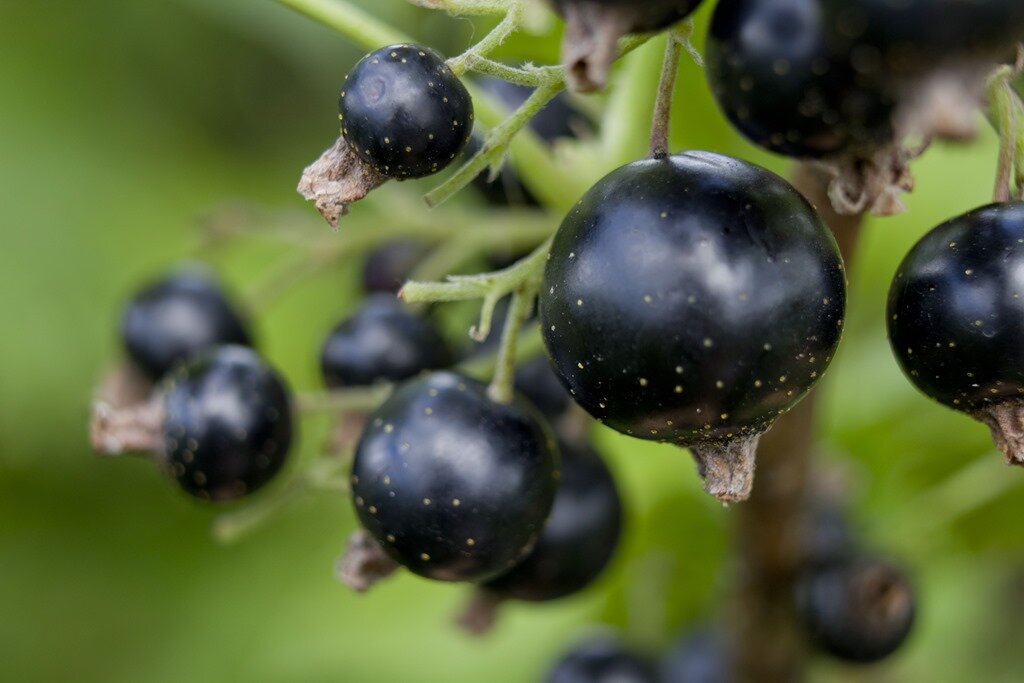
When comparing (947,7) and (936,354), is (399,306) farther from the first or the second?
(947,7)

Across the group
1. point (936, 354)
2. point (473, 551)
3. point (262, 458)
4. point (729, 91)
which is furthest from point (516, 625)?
point (729, 91)

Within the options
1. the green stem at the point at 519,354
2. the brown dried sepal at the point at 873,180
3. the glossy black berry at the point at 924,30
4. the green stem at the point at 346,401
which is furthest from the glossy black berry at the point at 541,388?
the glossy black berry at the point at 924,30

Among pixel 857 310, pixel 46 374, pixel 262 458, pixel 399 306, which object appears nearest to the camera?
pixel 262 458

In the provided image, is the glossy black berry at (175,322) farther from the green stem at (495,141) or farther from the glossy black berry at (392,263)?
the green stem at (495,141)

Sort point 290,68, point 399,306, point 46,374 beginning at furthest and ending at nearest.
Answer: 1. point 290,68
2. point 46,374
3. point 399,306

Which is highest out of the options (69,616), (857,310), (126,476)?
(857,310)

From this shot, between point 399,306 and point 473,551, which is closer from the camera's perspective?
point 473,551
